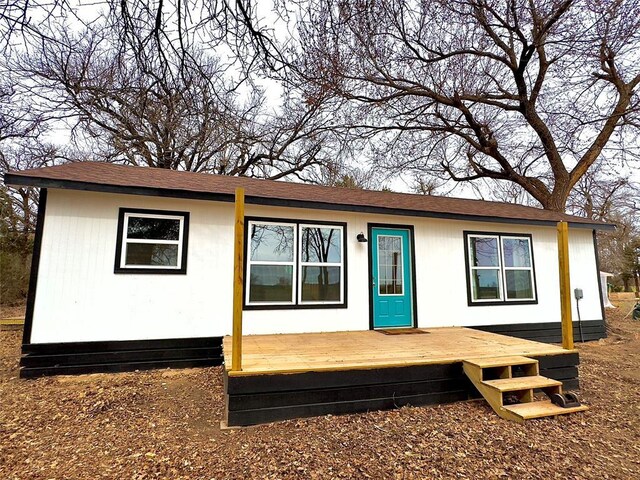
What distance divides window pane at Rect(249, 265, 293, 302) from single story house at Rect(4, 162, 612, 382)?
17 millimetres

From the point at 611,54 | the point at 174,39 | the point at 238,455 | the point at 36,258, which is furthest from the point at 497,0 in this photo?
the point at 36,258

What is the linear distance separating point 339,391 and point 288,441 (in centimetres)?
76

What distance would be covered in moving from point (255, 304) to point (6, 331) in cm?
691

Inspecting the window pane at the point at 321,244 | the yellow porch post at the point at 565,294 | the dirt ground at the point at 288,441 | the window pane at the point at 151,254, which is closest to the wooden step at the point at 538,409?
the dirt ground at the point at 288,441

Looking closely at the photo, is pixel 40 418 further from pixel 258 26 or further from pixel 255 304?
pixel 258 26

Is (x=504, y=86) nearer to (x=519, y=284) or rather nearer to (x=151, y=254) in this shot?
(x=519, y=284)

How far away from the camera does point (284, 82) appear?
335 centimetres

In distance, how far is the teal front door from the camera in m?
6.16

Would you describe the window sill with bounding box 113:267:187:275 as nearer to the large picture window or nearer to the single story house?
the single story house

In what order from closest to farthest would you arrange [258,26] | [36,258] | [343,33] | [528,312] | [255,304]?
[258,26], [343,33], [36,258], [255,304], [528,312]

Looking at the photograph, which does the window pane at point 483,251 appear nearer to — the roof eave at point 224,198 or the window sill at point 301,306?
the roof eave at point 224,198

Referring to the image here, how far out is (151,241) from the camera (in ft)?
16.6

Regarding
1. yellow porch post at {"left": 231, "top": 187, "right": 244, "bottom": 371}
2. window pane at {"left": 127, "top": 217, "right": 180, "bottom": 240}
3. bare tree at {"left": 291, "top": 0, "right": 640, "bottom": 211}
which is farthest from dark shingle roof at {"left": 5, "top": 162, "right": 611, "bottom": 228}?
yellow porch post at {"left": 231, "top": 187, "right": 244, "bottom": 371}

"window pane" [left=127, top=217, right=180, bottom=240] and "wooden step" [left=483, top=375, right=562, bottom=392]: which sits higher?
"window pane" [left=127, top=217, right=180, bottom=240]
